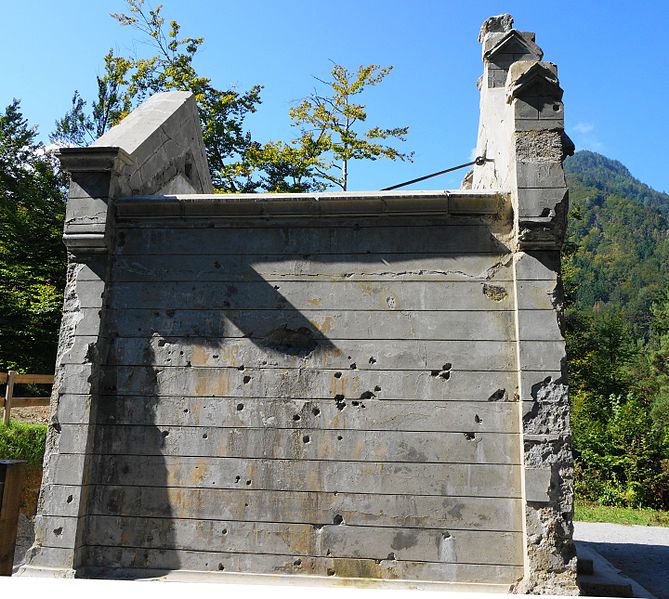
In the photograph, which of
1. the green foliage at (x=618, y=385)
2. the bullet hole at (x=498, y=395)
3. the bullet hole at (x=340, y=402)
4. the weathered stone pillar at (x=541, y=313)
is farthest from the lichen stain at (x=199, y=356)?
the green foliage at (x=618, y=385)

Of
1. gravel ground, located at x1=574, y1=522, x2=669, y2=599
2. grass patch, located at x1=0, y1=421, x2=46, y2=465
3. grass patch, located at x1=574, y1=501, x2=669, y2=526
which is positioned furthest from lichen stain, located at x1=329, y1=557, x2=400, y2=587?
grass patch, located at x1=574, y1=501, x2=669, y2=526

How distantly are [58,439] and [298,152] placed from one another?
1554cm

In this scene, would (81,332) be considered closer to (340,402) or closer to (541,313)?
(340,402)

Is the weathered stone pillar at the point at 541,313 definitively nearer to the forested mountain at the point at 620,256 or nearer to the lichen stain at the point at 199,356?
the lichen stain at the point at 199,356

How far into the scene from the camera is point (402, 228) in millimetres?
6773

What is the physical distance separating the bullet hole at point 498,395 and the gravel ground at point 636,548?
143 inches

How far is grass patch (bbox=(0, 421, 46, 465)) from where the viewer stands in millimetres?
12062

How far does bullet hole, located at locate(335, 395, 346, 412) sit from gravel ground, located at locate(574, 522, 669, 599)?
15.5 ft

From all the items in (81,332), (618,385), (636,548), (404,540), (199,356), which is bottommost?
(636,548)

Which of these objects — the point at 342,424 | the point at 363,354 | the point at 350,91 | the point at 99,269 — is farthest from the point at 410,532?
the point at 350,91

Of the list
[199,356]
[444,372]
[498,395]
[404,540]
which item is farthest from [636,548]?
[199,356]

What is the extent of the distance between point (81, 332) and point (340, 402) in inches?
118

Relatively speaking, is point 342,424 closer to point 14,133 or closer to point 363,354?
point 363,354

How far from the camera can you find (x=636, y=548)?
33.9 feet
